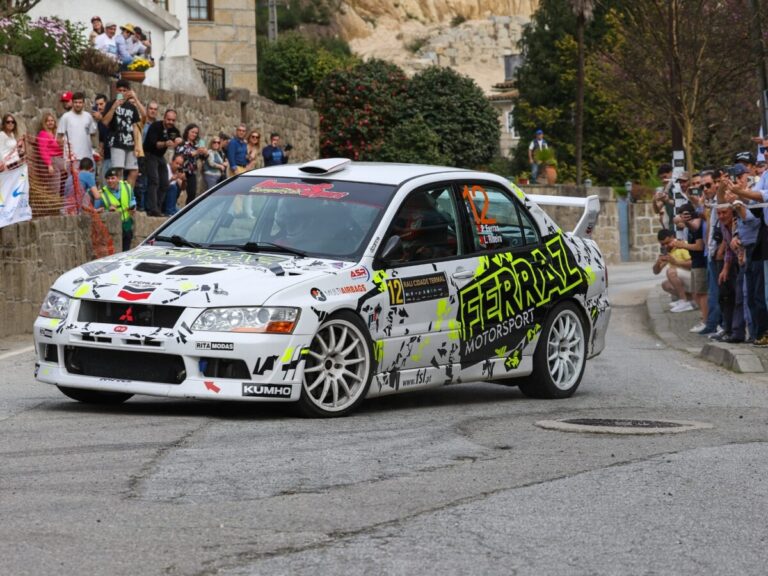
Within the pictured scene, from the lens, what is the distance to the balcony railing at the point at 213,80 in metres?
39.5

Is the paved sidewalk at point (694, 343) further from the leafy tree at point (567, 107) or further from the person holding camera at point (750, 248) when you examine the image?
the leafy tree at point (567, 107)

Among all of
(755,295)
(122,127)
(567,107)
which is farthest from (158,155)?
(567,107)

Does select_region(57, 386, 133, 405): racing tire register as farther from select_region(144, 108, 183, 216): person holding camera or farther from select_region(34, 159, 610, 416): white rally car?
select_region(144, 108, 183, 216): person holding camera

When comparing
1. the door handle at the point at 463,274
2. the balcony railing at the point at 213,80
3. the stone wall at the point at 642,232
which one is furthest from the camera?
the stone wall at the point at 642,232

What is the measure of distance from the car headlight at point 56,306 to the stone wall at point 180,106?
12.1 metres

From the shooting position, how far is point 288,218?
1045cm

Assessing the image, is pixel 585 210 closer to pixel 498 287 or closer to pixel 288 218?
pixel 498 287

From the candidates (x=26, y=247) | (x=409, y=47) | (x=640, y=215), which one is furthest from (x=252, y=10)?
(x=409, y=47)

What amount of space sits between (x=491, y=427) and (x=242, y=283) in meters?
1.70

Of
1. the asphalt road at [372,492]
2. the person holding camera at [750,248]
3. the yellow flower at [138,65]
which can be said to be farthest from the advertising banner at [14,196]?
the yellow flower at [138,65]

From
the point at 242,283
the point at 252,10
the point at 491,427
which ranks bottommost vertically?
the point at 491,427

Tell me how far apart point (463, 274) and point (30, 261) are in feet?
26.8

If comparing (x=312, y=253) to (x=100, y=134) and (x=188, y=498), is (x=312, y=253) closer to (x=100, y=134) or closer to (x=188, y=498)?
(x=188, y=498)

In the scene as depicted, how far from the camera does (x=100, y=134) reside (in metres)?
23.2
